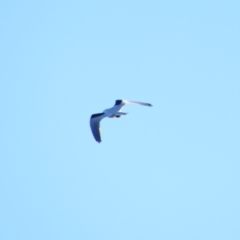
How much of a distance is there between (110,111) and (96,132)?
5.12 feet

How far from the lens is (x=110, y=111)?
2830 cm

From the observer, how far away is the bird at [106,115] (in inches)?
1093

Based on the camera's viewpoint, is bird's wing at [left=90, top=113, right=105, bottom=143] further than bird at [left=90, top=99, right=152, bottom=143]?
Yes

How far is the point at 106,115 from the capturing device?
94.4 ft

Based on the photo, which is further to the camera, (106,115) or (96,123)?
(96,123)

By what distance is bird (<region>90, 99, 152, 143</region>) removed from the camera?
27753mm

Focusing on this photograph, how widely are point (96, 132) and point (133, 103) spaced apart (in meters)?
2.93

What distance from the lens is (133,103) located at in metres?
27.2

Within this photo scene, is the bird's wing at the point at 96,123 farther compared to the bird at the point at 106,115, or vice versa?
the bird's wing at the point at 96,123

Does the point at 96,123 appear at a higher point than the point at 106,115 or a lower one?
higher

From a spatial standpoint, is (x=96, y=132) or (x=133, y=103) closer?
(x=133, y=103)

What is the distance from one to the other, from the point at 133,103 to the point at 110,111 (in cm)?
143
